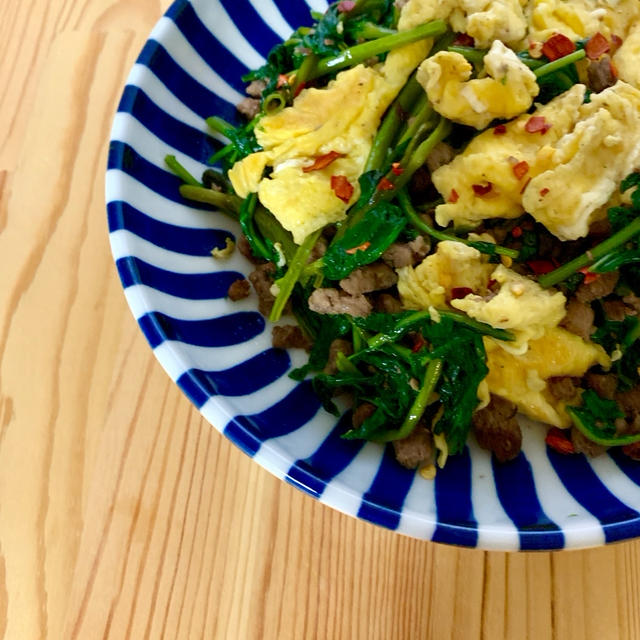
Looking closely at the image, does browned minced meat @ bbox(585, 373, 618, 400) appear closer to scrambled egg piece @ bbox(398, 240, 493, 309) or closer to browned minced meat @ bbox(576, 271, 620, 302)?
browned minced meat @ bbox(576, 271, 620, 302)

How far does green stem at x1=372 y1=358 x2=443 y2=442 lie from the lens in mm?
1684

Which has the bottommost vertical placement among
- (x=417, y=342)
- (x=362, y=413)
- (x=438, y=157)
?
(x=362, y=413)

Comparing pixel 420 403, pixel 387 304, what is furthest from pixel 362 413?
pixel 387 304

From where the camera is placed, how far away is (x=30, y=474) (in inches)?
79.4

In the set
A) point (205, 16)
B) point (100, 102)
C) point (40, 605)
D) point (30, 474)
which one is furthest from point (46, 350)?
point (205, 16)

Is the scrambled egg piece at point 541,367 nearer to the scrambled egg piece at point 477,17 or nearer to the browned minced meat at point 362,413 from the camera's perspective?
the browned minced meat at point 362,413

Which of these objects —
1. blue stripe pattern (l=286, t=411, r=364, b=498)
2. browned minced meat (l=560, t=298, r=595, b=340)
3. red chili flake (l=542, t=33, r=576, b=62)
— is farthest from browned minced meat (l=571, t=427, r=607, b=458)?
red chili flake (l=542, t=33, r=576, b=62)

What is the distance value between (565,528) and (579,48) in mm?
1355

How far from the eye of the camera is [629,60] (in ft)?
5.61

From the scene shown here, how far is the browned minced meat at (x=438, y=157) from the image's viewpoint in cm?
174

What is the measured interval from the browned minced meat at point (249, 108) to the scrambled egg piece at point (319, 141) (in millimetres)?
252

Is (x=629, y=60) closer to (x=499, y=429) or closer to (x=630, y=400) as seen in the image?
(x=630, y=400)

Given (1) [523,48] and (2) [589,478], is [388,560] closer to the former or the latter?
(2) [589,478]

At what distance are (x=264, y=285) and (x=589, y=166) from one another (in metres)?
1.00
